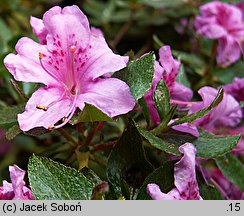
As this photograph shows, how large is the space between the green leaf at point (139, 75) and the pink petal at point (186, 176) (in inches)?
4.1

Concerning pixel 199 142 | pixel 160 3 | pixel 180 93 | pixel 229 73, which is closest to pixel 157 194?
pixel 199 142

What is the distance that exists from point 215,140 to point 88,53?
0.23 m

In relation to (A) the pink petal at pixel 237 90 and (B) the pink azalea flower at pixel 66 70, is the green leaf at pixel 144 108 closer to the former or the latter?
(B) the pink azalea flower at pixel 66 70

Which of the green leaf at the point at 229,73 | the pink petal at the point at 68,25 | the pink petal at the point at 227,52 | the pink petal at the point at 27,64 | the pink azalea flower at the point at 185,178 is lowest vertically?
the green leaf at the point at 229,73

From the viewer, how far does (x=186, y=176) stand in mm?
781

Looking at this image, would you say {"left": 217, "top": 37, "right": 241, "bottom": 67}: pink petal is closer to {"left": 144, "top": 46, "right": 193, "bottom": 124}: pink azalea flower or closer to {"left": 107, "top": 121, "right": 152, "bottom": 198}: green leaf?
{"left": 144, "top": 46, "right": 193, "bottom": 124}: pink azalea flower

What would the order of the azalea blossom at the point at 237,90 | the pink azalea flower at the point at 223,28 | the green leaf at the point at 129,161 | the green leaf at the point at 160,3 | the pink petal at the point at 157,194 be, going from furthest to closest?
the green leaf at the point at 160,3 < the pink azalea flower at the point at 223,28 < the azalea blossom at the point at 237,90 < the green leaf at the point at 129,161 < the pink petal at the point at 157,194

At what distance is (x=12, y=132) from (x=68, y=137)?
0.12m

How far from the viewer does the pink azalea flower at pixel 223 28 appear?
128cm

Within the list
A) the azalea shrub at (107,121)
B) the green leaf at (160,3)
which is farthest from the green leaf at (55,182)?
the green leaf at (160,3)

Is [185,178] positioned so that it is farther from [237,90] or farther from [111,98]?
[237,90]

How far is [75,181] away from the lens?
30.3 inches
